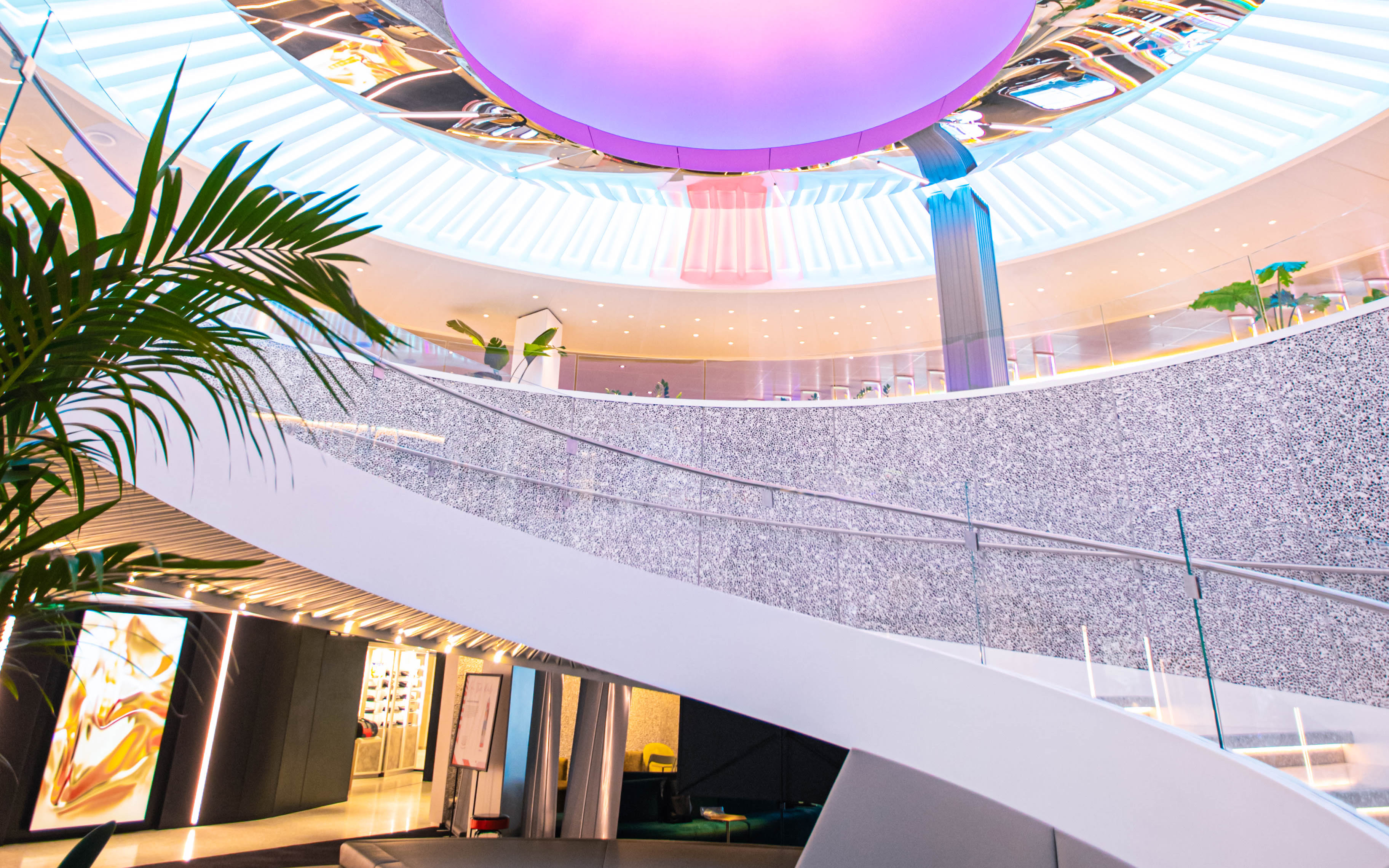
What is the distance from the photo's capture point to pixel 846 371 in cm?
757

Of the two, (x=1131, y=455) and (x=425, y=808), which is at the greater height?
(x=1131, y=455)

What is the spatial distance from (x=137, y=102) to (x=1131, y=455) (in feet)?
32.9

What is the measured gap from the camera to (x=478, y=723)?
8.91 metres

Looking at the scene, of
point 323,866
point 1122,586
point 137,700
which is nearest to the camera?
point 1122,586

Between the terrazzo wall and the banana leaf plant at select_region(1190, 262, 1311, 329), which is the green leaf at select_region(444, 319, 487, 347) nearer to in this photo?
the terrazzo wall

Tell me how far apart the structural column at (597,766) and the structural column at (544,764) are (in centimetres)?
25

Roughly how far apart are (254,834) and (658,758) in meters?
4.38

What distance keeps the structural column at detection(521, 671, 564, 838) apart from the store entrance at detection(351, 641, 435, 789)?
16.4 ft

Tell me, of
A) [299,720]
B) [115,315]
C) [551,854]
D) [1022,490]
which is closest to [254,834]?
[299,720]

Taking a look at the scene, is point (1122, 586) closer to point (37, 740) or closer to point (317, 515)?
point (317, 515)

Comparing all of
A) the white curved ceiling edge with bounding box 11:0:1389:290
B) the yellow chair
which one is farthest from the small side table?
the white curved ceiling edge with bounding box 11:0:1389:290

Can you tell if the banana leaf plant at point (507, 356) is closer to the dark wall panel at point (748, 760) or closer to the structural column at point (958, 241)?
the structural column at point (958, 241)

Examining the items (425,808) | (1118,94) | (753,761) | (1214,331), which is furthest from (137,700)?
(1118,94)

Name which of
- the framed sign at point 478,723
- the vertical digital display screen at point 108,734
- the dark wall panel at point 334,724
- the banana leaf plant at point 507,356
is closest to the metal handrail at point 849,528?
the banana leaf plant at point 507,356
